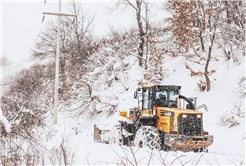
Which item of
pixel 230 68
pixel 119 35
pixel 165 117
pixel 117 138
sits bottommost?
pixel 117 138

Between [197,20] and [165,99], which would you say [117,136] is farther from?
[197,20]

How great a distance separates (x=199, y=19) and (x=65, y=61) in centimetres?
2080

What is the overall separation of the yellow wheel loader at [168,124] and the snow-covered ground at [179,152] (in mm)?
361

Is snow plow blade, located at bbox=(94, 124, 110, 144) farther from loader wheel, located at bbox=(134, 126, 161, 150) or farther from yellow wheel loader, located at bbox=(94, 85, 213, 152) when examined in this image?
loader wheel, located at bbox=(134, 126, 161, 150)

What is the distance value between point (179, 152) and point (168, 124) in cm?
90

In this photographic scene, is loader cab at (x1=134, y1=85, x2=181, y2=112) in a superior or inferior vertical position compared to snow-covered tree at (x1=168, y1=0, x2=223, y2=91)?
inferior

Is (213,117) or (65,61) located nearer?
(213,117)

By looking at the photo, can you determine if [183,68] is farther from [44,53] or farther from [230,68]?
[44,53]

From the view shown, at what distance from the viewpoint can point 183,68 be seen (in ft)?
59.5

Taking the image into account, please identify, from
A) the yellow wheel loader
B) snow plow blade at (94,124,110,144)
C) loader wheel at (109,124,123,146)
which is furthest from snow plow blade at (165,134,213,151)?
snow plow blade at (94,124,110,144)

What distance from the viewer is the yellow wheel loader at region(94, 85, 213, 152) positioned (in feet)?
24.6

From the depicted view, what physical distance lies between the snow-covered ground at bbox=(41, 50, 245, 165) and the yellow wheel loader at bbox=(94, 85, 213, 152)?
361 millimetres

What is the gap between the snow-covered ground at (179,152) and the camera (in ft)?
20.9

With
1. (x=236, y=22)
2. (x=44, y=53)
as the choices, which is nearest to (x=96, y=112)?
(x=236, y=22)
